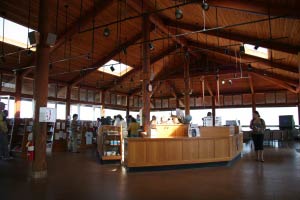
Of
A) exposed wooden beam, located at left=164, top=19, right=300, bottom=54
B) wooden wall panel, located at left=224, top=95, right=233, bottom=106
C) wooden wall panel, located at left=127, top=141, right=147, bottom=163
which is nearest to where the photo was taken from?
wooden wall panel, located at left=127, top=141, right=147, bottom=163

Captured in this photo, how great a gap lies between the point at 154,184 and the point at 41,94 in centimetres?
350

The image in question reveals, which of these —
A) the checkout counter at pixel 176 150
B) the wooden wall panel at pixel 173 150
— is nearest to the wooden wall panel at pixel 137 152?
the checkout counter at pixel 176 150

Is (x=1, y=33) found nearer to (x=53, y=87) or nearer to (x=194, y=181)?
(x=53, y=87)

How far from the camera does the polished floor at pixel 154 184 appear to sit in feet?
14.0

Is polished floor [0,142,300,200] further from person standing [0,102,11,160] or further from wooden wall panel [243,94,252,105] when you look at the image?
wooden wall panel [243,94,252,105]

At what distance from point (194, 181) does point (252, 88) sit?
1498 cm

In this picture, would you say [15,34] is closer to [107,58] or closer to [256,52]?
[107,58]

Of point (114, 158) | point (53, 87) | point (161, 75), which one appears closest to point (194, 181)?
point (114, 158)

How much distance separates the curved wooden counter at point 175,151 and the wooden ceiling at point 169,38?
337cm

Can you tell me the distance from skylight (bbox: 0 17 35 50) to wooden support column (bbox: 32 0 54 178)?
5.40 meters

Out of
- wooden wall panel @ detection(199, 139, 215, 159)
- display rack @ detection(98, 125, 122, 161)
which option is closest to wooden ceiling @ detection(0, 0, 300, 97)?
wooden wall panel @ detection(199, 139, 215, 159)

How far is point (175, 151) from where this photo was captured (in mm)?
7062

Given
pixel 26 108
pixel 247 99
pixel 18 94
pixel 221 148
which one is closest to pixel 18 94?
pixel 18 94

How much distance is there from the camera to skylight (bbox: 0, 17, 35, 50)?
35.5 feet
